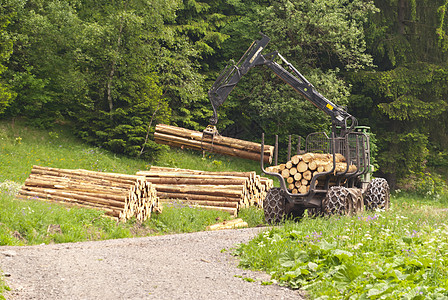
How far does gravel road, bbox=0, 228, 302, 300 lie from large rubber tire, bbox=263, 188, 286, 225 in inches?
131

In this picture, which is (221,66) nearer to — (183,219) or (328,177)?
(183,219)

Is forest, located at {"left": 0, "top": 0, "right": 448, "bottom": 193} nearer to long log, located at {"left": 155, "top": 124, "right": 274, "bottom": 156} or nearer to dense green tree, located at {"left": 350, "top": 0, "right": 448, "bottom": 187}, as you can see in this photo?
dense green tree, located at {"left": 350, "top": 0, "right": 448, "bottom": 187}

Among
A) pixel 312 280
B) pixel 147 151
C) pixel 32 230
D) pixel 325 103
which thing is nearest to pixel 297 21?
pixel 147 151

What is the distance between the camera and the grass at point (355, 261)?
15.3ft

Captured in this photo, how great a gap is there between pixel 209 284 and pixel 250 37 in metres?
22.5

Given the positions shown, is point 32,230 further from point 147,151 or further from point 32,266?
point 147,151

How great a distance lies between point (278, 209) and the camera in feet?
37.9

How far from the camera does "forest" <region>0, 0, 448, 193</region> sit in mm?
22359

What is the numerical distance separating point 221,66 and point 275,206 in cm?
1806

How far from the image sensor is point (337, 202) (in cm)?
1070

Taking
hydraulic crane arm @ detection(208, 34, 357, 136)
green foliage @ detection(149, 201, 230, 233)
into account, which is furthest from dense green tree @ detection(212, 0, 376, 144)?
green foliage @ detection(149, 201, 230, 233)

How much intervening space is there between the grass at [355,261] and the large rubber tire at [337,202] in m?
2.58

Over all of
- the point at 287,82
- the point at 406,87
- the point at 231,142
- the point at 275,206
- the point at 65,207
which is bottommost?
the point at 65,207

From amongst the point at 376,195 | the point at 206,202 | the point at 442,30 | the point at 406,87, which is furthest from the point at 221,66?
the point at 376,195
